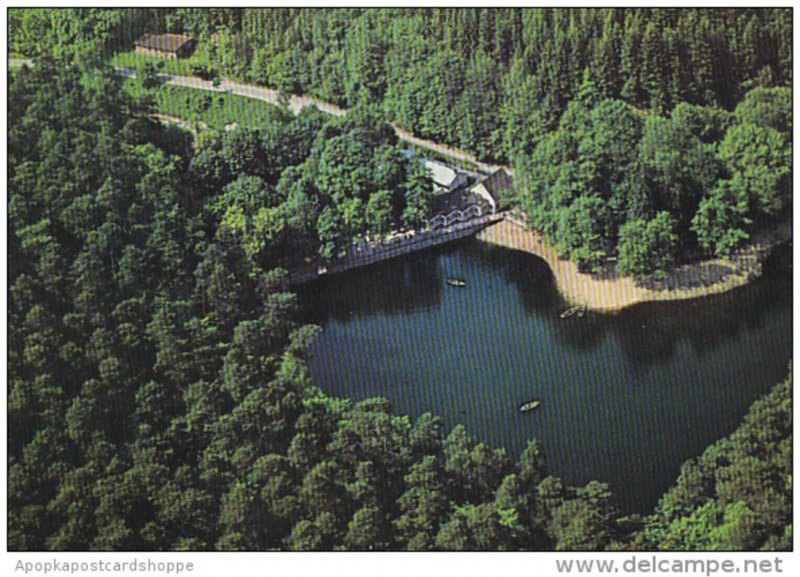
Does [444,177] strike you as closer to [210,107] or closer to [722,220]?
[210,107]

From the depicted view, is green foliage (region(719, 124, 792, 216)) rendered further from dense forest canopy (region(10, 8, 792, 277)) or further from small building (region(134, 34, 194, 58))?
small building (region(134, 34, 194, 58))

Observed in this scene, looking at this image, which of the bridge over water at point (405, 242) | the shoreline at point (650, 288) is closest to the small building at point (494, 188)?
the bridge over water at point (405, 242)

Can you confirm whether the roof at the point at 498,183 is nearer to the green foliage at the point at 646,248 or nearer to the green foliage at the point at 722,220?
the green foliage at the point at 646,248

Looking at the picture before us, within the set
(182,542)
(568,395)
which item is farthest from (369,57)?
(182,542)

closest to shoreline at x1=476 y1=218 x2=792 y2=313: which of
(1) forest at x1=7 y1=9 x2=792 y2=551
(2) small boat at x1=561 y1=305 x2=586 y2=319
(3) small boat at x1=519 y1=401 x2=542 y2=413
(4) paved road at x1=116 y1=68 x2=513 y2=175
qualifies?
(2) small boat at x1=561 y1=305 x2=586 y2=319

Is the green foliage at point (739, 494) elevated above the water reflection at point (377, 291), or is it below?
below
